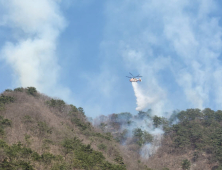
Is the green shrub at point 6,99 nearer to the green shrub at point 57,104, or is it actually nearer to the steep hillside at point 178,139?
the green shrub at point 57,104

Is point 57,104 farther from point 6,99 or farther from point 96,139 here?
point 96,139

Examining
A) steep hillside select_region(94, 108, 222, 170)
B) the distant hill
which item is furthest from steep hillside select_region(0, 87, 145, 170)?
→ steep hillside select_region(94, 108, 222, 170)

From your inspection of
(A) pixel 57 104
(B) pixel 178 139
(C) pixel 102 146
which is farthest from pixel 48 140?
(B) pixel 178 139

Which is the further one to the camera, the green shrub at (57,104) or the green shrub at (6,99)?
the green shrub at (57,104)

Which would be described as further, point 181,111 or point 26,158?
point 181,111

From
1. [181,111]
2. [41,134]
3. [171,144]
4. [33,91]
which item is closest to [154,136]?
[171,144]

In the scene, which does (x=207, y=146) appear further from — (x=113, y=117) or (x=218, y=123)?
(x=113, y=117)

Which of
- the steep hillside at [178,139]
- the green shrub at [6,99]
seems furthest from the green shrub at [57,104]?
the steep hillside at [178,139]

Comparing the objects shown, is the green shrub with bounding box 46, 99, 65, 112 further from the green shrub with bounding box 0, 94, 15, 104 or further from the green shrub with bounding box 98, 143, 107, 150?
the green shrub with bounding box 98, 143, 107, 150

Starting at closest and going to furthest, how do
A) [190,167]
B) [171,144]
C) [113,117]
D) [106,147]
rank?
[106,147] → [190,167] → [171,144] → [113,117]

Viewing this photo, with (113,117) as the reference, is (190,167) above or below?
below
